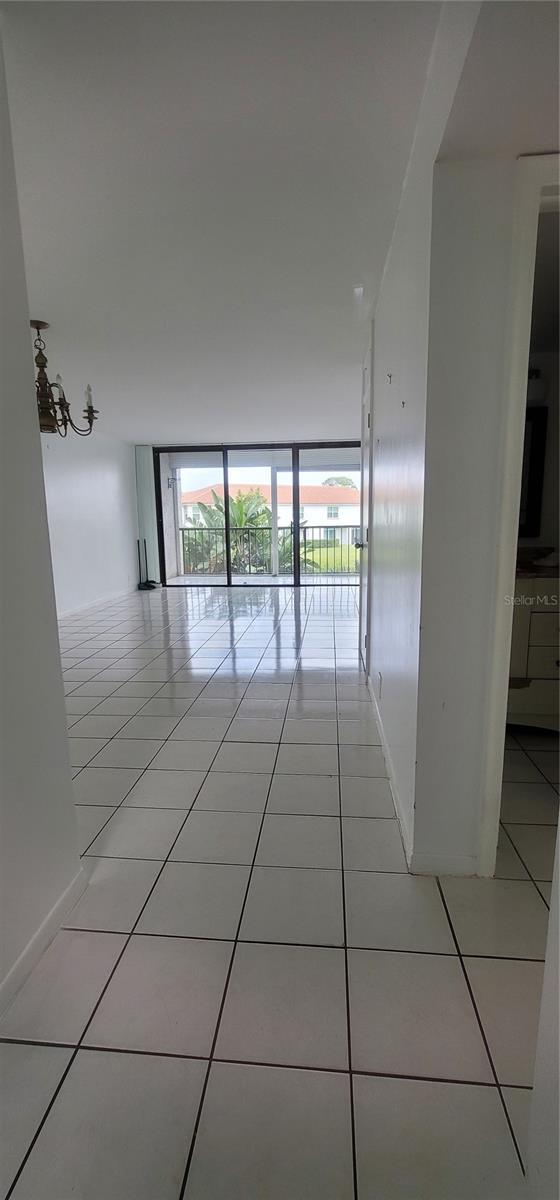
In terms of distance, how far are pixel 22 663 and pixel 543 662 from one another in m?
2.24

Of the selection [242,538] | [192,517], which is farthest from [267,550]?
[192,517]

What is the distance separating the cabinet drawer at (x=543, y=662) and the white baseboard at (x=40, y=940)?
210 centimetres

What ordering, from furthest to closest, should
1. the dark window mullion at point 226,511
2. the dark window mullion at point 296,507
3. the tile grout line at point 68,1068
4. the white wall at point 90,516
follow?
the dark window mullion at point 226,511 → the dark window mullion at point 296,507 → the white wall at point 90,516 → the tile grout line at point 68,1068

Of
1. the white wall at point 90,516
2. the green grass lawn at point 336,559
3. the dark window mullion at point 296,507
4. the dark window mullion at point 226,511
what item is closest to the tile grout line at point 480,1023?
the white wall at point 90,516

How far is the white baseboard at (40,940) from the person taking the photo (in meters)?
1.20

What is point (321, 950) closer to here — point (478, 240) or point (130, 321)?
point (478, 240)

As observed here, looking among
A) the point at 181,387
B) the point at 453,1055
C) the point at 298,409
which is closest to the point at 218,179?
the point at 453,1055

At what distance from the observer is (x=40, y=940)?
1324 millimetres

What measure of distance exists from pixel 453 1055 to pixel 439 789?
0.62 metres

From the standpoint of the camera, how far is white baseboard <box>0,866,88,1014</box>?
1.20 m

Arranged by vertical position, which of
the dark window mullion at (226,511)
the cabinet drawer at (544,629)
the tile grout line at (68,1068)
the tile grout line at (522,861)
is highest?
the dark window mullion at (226,511)

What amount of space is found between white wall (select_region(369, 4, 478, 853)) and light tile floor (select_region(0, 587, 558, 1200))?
34cm

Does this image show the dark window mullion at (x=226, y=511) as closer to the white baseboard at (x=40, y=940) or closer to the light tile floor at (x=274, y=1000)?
the light tile floor at (x=274, y=1000)

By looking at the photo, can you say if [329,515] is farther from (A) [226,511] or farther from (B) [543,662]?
(B) [543,662]
